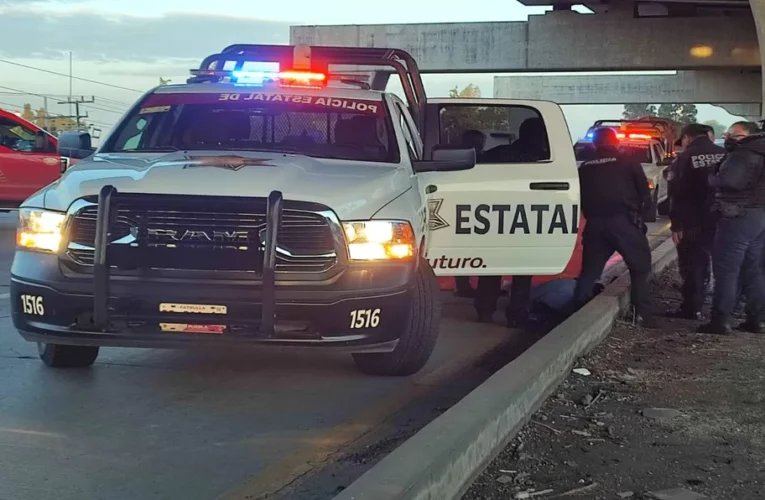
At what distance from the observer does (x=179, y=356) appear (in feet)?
21.9

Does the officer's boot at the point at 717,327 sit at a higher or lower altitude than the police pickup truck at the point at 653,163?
lower

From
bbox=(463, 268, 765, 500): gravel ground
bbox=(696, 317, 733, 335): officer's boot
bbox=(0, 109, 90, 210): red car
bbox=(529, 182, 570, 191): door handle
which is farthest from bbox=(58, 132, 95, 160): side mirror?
bbox=(0, 109, 90, 210): red car

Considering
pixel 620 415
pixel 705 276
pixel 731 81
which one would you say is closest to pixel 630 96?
pixel 731 81

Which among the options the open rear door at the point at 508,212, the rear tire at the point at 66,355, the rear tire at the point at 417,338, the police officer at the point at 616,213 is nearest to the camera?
the rear tire at the point at 417,338

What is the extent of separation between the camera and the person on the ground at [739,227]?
24.6ft

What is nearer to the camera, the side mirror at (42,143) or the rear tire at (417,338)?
the rear tire at (417,338)

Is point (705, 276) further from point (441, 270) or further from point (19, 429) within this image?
point (19, 429)

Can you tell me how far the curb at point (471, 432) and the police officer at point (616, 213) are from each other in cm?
156

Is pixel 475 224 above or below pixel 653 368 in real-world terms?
above

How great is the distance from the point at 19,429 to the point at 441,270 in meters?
3.31

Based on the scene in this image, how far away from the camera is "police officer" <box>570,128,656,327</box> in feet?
26.3

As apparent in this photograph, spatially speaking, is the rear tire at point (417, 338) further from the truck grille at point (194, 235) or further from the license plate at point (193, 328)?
the license plate at point (193, 328)

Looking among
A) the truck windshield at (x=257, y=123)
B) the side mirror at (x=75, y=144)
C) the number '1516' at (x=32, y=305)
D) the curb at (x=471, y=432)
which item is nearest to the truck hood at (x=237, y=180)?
the number '1516' at (x=32, y=305)

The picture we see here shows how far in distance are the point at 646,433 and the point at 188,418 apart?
92.8 inches
